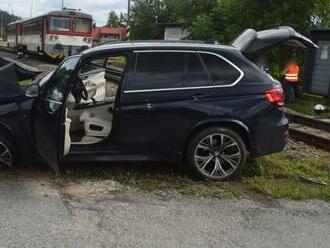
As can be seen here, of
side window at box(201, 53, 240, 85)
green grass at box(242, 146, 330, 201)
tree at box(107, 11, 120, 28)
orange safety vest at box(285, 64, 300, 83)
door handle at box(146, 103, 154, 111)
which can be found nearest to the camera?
green grass at box(242, 146, 330, 201)

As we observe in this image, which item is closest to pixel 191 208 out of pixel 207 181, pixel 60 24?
pixel 207 181

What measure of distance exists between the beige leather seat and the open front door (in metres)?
0.68

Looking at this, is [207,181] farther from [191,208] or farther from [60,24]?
[60,24]

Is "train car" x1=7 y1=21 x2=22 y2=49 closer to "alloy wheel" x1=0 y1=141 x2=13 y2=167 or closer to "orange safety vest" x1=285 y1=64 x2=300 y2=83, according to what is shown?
"orange safety vest" x1=285 y1=64 x2=300 y2=83

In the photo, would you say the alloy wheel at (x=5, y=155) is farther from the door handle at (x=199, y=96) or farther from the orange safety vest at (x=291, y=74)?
the orange safety vest at (x=291, y=74)

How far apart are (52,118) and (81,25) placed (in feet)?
84.6

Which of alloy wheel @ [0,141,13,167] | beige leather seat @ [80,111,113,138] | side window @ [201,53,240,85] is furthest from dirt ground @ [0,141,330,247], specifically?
side window @ [201,53,240,85]

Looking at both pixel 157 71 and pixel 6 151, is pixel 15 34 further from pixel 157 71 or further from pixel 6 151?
pixel 157 71

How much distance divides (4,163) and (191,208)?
2.42m

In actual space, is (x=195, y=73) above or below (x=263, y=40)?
below

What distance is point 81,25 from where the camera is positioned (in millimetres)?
31750

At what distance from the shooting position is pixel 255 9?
20.3 m

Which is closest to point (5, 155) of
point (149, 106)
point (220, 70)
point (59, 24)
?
point (149, 106)

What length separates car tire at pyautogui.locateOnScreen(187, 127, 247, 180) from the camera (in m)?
7.05
